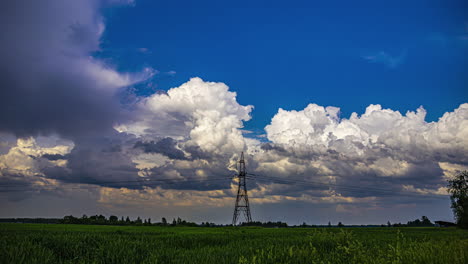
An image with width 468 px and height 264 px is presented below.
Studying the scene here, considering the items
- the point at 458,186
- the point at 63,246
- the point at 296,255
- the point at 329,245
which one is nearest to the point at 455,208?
the point at 458,186

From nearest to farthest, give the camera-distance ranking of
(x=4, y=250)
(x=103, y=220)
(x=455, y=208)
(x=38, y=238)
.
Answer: (x=4, y=250) < (x=38, y=238) < (x=455, y=208) < (x=103, y=220)

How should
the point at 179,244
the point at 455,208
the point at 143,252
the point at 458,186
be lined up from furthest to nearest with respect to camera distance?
1. the point at 458,186
2. the point at 455,208
3. the point at 179,244
4. the point at 143,252

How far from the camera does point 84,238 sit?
15352 millimetres

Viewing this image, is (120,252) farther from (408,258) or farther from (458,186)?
(458,186)

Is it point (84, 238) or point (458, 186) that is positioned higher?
point (458, 186)

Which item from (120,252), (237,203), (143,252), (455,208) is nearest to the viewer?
(120,252)

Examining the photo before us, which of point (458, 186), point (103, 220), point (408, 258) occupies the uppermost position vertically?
point (458, 186)

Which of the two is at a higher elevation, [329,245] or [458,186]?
[458,186]

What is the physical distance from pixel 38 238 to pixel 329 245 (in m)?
14.7

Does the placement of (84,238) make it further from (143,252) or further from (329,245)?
(329,245)

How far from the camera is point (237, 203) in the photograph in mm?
84500

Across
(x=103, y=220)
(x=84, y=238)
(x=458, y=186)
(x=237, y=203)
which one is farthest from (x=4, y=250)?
(x=103, y=220)

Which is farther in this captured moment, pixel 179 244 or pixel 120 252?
pixel 179 244

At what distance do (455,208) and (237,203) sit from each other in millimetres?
65605
